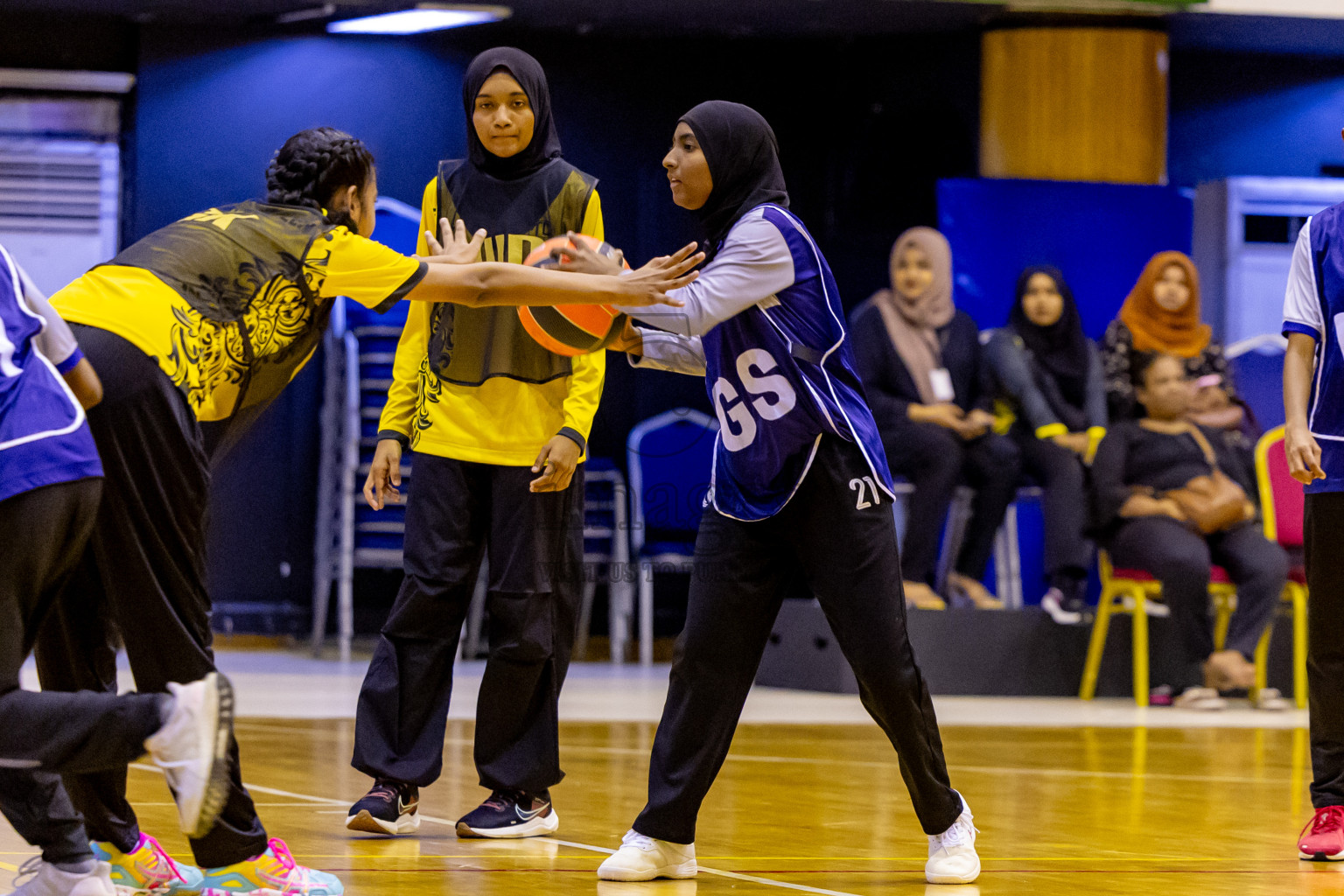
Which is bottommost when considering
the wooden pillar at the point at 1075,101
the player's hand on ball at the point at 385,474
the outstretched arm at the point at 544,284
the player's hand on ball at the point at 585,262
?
the player's hand on ball at the point at 385,474

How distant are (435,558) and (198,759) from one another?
4.48 ft

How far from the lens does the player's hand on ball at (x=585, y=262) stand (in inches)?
125

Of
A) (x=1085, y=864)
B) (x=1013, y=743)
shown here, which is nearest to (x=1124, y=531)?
(x=1013, y=743)

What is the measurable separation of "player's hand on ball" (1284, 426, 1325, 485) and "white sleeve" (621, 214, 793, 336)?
124cm

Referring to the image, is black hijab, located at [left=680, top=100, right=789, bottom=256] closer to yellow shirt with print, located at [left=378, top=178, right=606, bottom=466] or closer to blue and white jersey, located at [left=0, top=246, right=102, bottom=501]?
yellow shirt with print, located at [left=378, top=178, right=606, bottom=466]

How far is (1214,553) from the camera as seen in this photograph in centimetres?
745

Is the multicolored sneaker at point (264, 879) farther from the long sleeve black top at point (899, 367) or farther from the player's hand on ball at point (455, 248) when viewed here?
the long sleeve black top at point (899, 367)

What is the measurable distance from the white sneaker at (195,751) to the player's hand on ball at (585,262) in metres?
1.03

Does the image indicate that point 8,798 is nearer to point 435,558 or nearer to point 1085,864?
point 435,558

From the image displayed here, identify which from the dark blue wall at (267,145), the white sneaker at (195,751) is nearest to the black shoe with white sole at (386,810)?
the white sneaker at (195,751)

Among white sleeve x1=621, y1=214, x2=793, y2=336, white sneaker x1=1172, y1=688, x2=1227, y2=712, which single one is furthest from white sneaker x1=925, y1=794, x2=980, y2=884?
white sneaker x1=1172, y1=688, x2=1227, y2=712

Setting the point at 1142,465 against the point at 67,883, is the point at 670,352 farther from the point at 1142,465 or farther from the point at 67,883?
the point at 1142,465

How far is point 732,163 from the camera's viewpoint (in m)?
3.41

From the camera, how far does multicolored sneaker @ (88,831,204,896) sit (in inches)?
118
